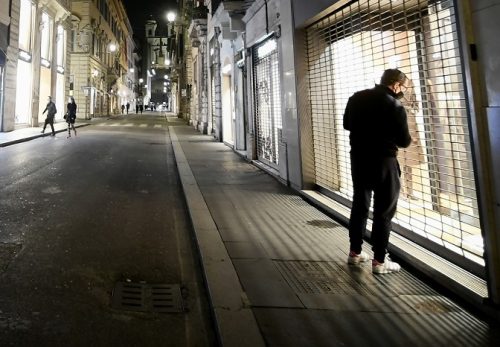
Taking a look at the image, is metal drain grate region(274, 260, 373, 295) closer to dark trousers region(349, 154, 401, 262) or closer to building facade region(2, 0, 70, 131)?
dark trousers region(349, 154, 401, 262)

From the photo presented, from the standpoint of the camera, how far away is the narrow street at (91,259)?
2.83m

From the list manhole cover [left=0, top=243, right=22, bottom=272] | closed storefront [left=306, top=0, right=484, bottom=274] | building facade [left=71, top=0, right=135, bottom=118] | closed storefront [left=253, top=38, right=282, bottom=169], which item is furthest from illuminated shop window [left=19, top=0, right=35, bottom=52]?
manhole cover [left=0, top=243, right=22, bottom=272]

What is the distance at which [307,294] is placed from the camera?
342 cm

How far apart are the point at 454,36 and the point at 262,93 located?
21.3ft

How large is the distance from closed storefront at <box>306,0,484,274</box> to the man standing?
0.56 m

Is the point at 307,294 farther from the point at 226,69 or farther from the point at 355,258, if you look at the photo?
the point at 226,69

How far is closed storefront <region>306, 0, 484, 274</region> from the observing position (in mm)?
4066

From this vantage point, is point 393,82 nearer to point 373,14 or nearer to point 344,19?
point 373,14

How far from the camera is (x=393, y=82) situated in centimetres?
364

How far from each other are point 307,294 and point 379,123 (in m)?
1.65

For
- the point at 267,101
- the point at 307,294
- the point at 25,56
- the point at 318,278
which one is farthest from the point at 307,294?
the point at 25,56

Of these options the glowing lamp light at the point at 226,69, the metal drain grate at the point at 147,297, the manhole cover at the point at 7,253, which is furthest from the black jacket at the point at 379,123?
the glowing lamp light at the point at 226,69

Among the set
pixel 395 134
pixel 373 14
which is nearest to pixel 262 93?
pixel 373 14

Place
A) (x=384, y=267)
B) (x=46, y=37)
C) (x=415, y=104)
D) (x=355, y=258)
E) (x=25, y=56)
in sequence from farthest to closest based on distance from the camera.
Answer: (x=46, y=37)
(x=25, y=56)
(x=415, y=104)
(x=355, y=258)
(x=384, y=267)
